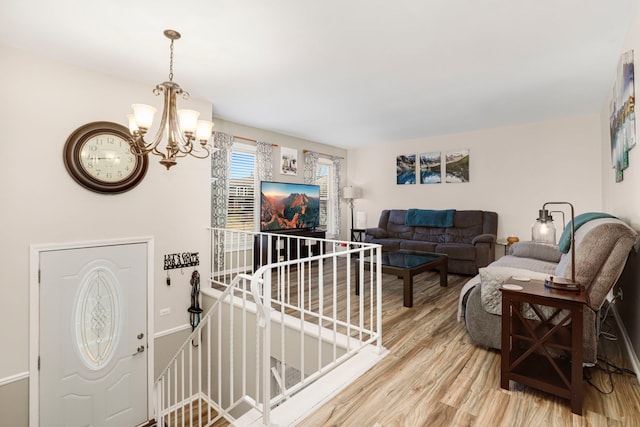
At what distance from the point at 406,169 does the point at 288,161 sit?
2663 millimetres

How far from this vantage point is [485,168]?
18.5ft

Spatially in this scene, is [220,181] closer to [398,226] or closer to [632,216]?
[398,226]

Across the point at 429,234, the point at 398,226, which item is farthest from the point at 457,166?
the point at 398,226

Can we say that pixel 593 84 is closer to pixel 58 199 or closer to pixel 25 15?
pixel 25 15

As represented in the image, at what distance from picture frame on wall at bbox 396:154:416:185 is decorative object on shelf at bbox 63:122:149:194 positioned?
509cm

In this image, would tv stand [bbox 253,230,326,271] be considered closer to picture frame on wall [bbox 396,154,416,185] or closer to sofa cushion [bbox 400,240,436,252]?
sofa cushion [bbox 400,240,436,252]

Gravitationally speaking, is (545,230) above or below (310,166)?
below

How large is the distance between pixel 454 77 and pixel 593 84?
1.78m

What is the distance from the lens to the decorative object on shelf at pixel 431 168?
A: 617 cm

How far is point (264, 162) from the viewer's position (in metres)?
5.45

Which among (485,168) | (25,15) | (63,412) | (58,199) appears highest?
(25,15)

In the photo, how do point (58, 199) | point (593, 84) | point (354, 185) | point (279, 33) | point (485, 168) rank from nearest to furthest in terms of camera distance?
point (279, 33)
point (58, 199)
point (593, 84)
point (485, 168)
point (354, 185)

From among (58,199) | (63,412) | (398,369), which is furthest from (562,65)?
(63,412)

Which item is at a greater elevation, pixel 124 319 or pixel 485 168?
pixel 485 168
